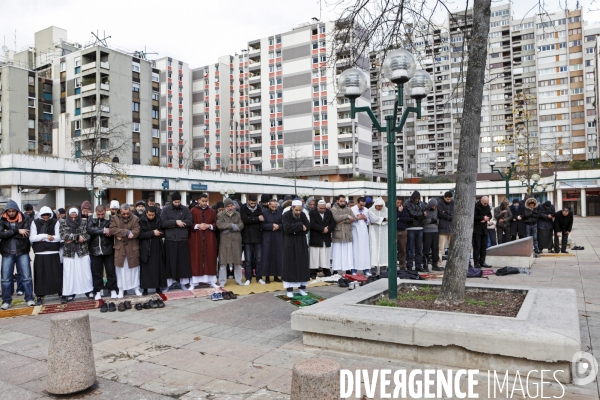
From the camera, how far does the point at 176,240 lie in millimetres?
9344

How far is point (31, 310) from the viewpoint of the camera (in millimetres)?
7711

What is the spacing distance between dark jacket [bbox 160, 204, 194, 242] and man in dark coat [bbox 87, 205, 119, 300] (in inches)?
41.5

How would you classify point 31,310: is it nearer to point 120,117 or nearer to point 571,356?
point 571,356

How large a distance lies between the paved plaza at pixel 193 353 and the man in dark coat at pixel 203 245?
1.37 m

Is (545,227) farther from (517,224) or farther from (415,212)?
(415,212)

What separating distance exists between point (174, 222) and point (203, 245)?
88cm

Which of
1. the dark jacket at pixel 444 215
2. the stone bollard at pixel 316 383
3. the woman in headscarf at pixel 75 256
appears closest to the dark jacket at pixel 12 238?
the woman in headscarf at pixel 75 256

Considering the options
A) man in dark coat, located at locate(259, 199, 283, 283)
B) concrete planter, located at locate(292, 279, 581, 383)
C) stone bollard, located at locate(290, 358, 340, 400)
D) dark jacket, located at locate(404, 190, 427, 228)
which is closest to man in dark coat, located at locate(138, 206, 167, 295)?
man in dark coat, located at locate(259, 199, 283, 283)

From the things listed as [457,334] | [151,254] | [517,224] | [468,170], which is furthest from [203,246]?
[517,224]

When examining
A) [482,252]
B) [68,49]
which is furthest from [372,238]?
[68,49]

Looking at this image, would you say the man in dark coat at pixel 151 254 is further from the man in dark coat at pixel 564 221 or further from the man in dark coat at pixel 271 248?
the man in dark coat at pixel 564 221

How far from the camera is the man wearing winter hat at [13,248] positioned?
8.20 metres

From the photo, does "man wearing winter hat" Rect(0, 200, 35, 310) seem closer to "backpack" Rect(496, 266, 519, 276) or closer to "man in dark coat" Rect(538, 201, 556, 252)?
"backpack" Rect(496, 266, 519, 276)

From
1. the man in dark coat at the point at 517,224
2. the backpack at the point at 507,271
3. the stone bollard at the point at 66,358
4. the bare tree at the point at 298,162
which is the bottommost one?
the backpack at the point at 507,271
